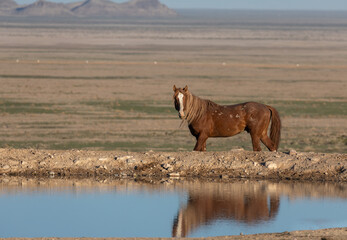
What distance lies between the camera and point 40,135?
24.3 metres

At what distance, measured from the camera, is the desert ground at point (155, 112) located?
16.0 meters

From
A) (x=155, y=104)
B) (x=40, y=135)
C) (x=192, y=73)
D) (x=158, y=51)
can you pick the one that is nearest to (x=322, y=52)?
(x=158, y=51)

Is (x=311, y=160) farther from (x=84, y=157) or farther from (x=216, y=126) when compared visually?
(x=84, y=157)

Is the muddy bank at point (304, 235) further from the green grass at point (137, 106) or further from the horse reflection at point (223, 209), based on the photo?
the green grass at point (137, 106)

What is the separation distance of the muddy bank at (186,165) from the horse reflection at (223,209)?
141 centimetres

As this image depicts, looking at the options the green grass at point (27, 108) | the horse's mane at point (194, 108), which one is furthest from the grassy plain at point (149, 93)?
the horse's mane at point (194, 108)

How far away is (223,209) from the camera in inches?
519

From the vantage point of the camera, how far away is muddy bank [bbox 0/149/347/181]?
51.8 feet

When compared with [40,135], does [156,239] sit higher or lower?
higher

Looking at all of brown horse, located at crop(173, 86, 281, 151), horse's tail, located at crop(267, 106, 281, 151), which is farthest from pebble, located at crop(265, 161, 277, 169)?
horse's tail, located at crop(267, 106, 281, 151)

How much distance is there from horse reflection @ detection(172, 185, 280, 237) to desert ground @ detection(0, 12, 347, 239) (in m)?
1.44

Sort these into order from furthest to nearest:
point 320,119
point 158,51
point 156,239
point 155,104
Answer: point 158,51
point 155,104
point 320,119
point 156,239

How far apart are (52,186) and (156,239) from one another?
462 cm

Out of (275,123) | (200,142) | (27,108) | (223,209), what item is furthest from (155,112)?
(223,209)
